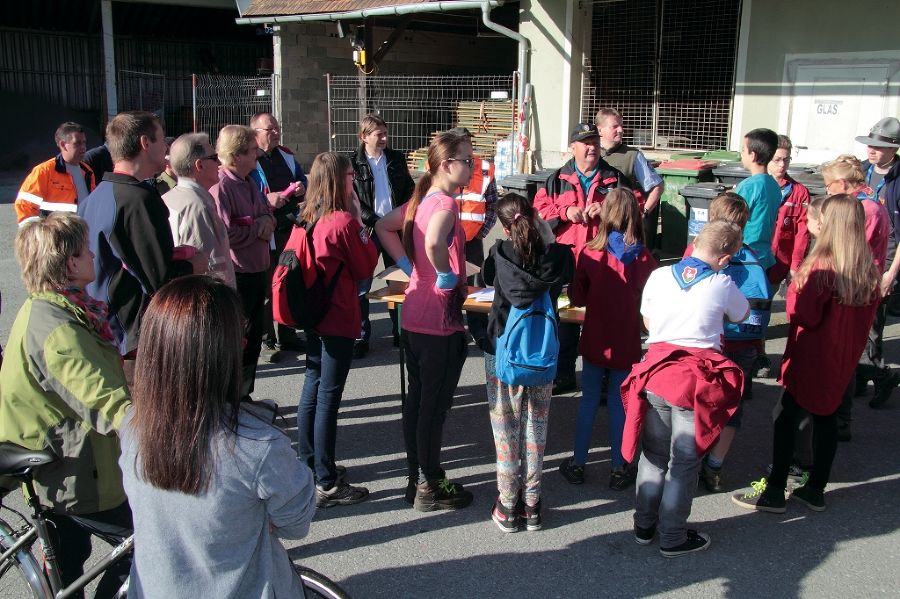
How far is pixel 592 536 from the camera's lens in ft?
12.3

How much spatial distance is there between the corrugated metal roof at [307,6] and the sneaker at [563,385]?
10.5 meters

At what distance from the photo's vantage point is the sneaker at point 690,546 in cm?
355

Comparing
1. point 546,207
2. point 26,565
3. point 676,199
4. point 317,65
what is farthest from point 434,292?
point 317,65

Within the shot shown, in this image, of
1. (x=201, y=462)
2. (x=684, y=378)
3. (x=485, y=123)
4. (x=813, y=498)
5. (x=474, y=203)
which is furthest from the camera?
(x=485, y=123)

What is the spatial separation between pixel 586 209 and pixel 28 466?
12.0ft

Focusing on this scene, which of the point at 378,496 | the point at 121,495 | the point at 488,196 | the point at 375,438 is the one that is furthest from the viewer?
the point at 488,196

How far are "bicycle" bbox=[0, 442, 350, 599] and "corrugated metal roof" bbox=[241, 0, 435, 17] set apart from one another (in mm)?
13089

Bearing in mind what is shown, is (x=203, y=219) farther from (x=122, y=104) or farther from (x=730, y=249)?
(x=122, y=104)

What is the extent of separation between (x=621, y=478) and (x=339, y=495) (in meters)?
1.51

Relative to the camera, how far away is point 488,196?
256 inches

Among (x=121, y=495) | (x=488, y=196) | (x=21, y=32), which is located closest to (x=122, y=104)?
(x=21, y=32)

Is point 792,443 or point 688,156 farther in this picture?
point 688,156

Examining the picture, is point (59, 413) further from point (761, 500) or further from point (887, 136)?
point (887, 136)

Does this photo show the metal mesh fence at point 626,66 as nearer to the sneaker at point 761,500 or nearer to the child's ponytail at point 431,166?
the sneaker at point 761,500
